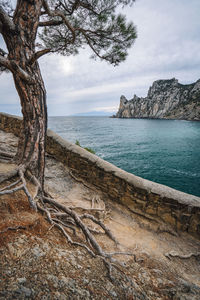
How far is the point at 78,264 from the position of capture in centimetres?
129

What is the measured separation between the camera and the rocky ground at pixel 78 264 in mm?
961

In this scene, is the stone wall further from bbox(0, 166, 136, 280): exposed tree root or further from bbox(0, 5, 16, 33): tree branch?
bbox(0, 5, 16, 33): tree branch

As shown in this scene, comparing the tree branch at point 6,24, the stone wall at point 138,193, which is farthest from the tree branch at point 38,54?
the stone wall at point 138,193

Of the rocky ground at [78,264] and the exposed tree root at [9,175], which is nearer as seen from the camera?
the rocky ground at [78,264]

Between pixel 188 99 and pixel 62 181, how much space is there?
86.5 meters

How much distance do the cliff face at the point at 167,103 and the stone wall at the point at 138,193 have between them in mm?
69355

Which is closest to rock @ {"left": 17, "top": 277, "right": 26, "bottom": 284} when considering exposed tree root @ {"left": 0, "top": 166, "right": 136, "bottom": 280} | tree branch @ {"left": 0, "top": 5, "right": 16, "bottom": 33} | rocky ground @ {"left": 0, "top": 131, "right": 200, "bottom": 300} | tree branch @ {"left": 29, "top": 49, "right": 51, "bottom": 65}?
rocky ground @ {"left": 0, "top": 131, "right": 200, "bottom": 300}

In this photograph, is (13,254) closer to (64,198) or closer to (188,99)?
(64,198)

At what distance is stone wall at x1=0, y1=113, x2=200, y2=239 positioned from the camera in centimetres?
264

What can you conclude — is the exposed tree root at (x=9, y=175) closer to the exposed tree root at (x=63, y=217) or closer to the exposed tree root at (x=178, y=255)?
the exposed tree root at (x=63, y=217)

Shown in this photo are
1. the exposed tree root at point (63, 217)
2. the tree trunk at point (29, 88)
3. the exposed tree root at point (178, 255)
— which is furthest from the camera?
the exposed tree root at point (178, 255)

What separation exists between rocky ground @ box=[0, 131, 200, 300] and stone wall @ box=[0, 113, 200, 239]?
1.07 feet

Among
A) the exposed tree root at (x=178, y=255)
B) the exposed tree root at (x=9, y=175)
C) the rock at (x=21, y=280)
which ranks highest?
the exposed tree root at (x=9, y=175)

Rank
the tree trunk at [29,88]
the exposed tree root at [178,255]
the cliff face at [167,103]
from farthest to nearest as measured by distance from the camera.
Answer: the cliff face at [167,103] → the exposed tree root at [178,255] → the tree trunk at [29,88]
